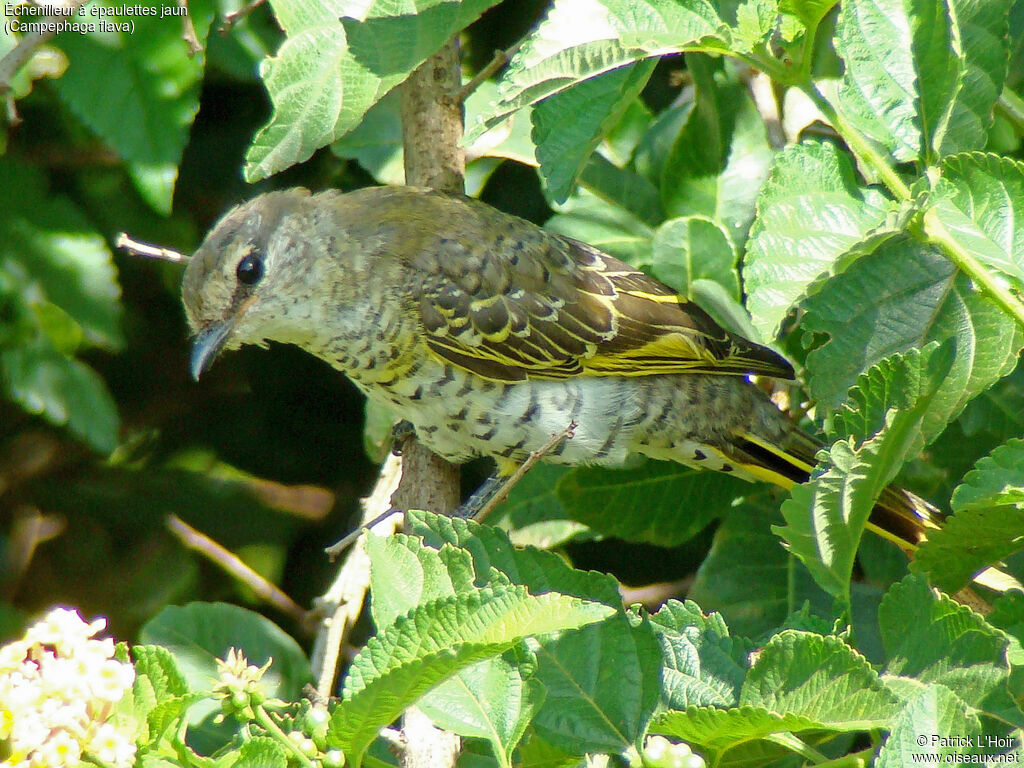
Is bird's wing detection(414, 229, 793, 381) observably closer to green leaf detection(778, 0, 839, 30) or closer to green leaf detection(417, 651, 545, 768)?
green leaf detection(778, 0, 839, 30)

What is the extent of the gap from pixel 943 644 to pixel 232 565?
2454 mm

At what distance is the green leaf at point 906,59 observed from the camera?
1.84m

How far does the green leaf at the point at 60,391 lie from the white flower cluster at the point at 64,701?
60.8 inches

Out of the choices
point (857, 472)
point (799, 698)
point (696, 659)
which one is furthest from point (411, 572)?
point (857, 472)

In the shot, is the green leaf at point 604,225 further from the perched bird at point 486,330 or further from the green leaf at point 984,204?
the green leaf at point 984,204

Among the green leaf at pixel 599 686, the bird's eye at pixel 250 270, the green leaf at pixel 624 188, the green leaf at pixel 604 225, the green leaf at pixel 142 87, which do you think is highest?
the green leaf at pixel 142 87

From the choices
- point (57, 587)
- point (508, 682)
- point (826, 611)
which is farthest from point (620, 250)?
point (57, 587)

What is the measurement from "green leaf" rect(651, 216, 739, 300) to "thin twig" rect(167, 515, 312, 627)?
1542 mm

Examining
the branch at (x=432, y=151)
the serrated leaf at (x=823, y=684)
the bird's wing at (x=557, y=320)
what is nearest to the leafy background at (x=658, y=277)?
the serrated leaf at (x=823, y=684)

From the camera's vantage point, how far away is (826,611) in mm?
2496

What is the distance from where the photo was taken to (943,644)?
4.96 ft

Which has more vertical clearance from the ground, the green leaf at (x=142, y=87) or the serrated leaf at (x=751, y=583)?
the green leaf at (x=142, y=87)

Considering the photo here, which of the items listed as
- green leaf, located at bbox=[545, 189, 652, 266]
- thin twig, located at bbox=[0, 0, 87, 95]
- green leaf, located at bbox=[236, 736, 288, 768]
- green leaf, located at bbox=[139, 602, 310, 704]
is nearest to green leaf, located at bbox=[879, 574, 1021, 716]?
green leaf, located at bbox=[236, 736, 288, 768]

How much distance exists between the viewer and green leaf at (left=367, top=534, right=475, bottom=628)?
4.95 ft
